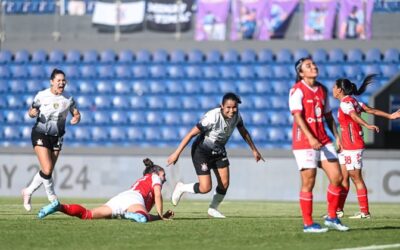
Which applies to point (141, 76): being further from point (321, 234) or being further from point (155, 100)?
point (321, 234)

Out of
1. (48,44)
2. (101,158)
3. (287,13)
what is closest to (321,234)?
(101,158)

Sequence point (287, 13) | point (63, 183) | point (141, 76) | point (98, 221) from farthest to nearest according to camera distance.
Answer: point (141, 76) → point (287, 13) → point (63, 183) → point (98, 221)

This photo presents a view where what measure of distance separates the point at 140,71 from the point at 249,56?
3341mm

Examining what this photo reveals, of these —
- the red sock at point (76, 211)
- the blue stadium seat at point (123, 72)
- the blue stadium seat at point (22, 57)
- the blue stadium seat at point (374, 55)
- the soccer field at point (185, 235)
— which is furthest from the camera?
the blue stadium seat at point (22, 57)

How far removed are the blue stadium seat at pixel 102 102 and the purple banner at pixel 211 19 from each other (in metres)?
3.23

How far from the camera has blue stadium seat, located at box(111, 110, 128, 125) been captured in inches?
1232

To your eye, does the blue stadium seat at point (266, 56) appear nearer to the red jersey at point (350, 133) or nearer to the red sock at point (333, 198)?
the red jersey at point (350, 133)

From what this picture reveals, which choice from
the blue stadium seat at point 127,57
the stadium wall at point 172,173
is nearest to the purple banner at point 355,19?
the stadium wall at point 172,173

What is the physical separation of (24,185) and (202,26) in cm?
720

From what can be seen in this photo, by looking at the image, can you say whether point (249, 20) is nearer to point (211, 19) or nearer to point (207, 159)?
point (211, 19)

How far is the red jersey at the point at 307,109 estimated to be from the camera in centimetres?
1259

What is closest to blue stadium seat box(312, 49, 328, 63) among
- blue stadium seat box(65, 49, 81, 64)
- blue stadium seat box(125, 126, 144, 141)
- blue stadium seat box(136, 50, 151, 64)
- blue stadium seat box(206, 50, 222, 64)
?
blue stadium seat box(206, 50, 222, 64)

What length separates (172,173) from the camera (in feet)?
89.9

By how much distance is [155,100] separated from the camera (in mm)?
31375
